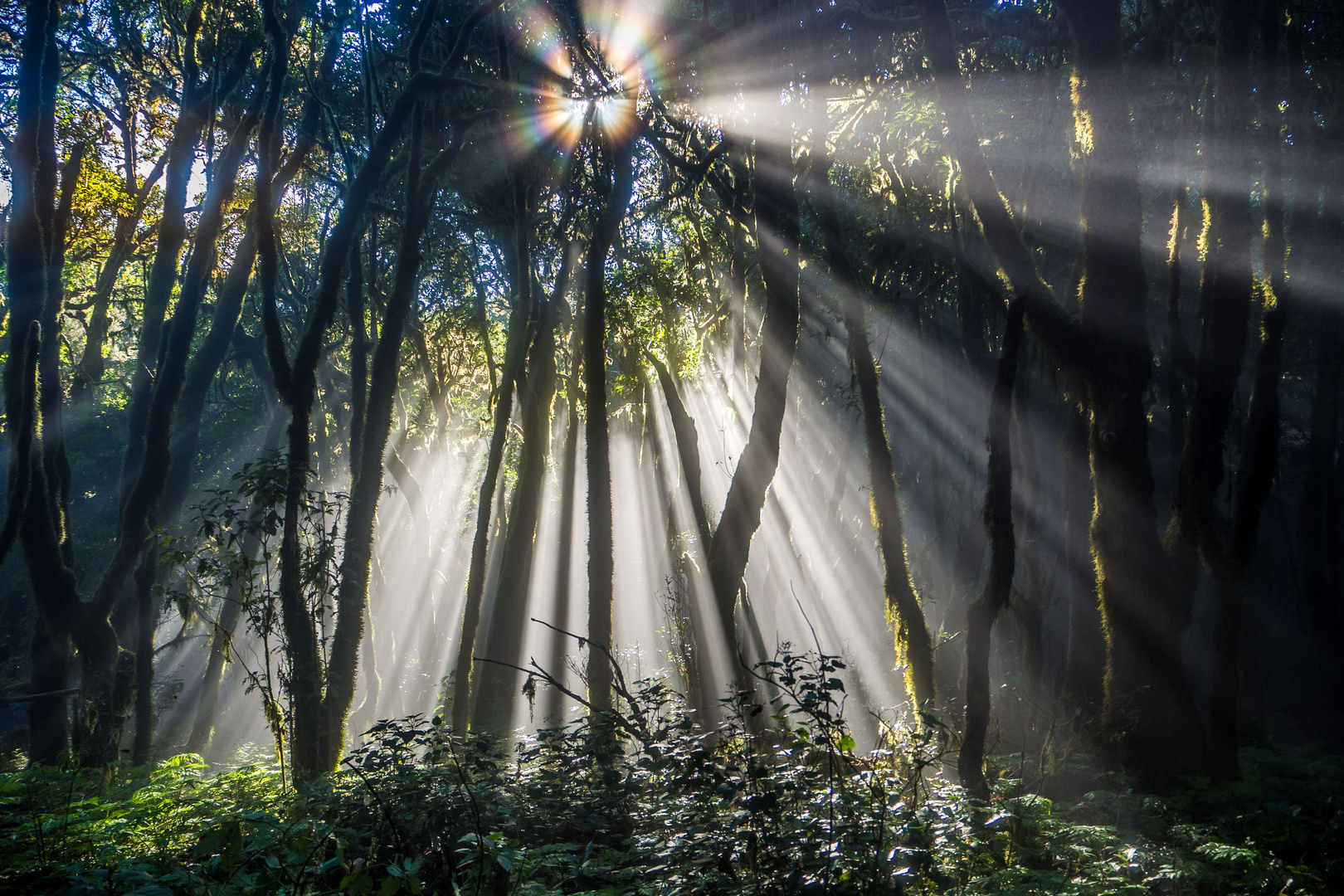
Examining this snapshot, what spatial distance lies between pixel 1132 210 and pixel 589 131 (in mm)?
8343

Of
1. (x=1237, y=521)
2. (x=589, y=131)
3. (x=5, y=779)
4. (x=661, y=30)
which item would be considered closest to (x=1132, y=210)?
(x=1237, y=521)

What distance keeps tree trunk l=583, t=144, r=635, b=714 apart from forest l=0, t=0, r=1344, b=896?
3.1 inches

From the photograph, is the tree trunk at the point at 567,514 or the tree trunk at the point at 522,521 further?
the tree trunk at the point at 567,514

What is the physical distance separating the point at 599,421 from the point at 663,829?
7.93 m

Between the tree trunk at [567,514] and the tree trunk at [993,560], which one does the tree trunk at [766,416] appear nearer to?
the tree trunk at [993,560]

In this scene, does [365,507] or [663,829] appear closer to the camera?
[663,829]

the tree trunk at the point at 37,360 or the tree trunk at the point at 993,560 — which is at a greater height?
the tree trunk at the point at 37,360

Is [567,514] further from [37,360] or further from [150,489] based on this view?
[37,360]

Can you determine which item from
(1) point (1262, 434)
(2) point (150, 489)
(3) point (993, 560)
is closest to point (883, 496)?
(3) point (993, 560)

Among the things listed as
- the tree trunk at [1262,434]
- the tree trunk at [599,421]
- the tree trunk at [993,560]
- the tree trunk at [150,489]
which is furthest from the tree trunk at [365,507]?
the tree trunk at [1262,434]

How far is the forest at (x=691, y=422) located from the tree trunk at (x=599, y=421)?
8 cm

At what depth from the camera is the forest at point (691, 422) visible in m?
4.36

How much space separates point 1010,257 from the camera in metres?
7.36

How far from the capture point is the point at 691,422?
1488 centimetres
